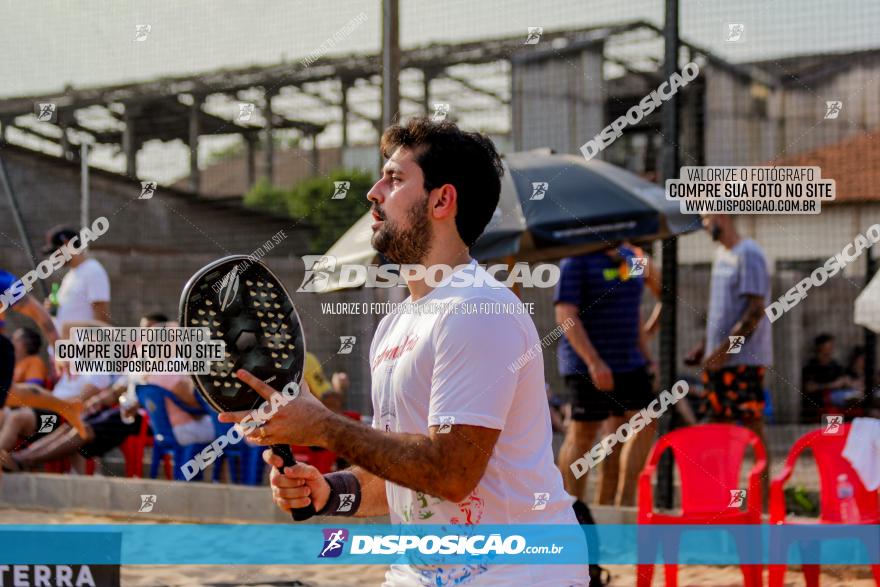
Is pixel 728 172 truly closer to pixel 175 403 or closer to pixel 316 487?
pixel 175 403

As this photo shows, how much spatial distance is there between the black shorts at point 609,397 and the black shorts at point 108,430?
11.0 ft

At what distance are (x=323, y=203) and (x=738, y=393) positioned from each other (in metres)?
3.14

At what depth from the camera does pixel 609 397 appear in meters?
6.82

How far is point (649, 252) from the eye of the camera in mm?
8258

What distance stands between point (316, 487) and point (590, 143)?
18.0 ft

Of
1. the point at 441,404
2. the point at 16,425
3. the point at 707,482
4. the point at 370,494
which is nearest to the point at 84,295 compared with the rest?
the point at 16,425

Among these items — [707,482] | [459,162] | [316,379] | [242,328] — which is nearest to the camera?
[242,328]

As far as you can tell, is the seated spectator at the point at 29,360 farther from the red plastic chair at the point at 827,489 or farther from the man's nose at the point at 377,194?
the man's nose at the point at 377,194

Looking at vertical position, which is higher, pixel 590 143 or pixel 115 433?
pixel 590 143

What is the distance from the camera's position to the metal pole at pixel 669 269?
6809 millimetres

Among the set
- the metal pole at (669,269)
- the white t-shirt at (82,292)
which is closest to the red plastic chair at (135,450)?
the white t-shirt at (82,292)

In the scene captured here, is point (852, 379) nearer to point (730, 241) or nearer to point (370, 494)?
point (730, 241)

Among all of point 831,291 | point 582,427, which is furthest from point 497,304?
point 831,291

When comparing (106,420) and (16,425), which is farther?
(106,420)
